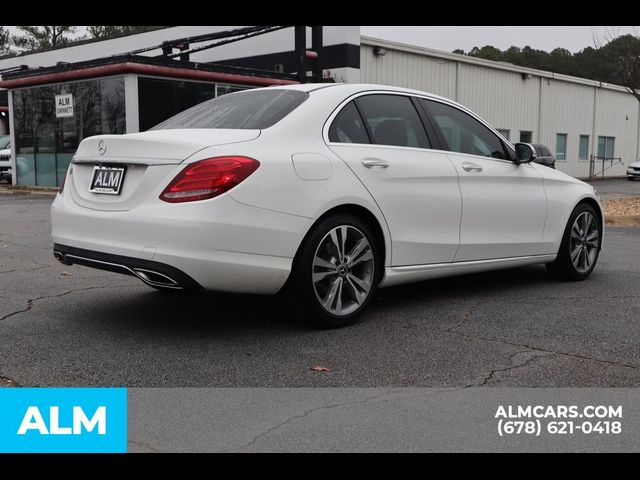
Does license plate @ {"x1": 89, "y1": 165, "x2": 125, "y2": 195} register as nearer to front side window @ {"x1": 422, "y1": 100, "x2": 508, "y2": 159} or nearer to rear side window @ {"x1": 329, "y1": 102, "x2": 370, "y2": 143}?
rear side window @ {"x1": 329, "y1": 102, "x2": 370, "y2": 143}

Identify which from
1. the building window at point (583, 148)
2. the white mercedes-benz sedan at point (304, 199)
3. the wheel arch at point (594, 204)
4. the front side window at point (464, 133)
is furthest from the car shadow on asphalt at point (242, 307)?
the building window at point (583, 148)

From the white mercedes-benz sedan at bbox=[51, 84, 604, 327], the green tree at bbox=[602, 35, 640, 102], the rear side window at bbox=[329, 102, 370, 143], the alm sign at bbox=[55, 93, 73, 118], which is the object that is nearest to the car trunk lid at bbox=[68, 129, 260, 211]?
the white mercedes-benz sedan at bbox=[51, 84, 604, 327]

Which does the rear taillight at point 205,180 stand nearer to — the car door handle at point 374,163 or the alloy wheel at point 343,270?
the alloy wheel at point 343,270

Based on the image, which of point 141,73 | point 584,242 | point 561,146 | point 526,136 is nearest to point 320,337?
point 584,242

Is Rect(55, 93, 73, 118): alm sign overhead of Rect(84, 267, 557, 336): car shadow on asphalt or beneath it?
overhead

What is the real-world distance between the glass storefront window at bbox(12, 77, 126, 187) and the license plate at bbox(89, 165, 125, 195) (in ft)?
50.9

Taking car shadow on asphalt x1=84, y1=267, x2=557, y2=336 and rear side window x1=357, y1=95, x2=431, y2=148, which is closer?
car shadow on asphalt x1=84, y1=267, x2=557, y2=336

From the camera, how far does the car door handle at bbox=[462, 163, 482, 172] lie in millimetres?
5746

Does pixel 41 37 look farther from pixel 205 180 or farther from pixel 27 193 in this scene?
pixel 205 180

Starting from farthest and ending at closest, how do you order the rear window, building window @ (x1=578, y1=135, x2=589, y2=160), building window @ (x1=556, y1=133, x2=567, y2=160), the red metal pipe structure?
building window @ (x1=578, y1=135, x2=589, y2=160)
building window @ (x1=556, y1=133, x2=567, y2=160)
the red metal pipe structure
the rear window

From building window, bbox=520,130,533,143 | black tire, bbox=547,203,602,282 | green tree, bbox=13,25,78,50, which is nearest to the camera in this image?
black tire, bbox=547,203,602,282

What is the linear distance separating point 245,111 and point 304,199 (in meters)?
0.89

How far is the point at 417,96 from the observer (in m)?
5.77

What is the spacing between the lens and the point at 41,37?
66250mm
